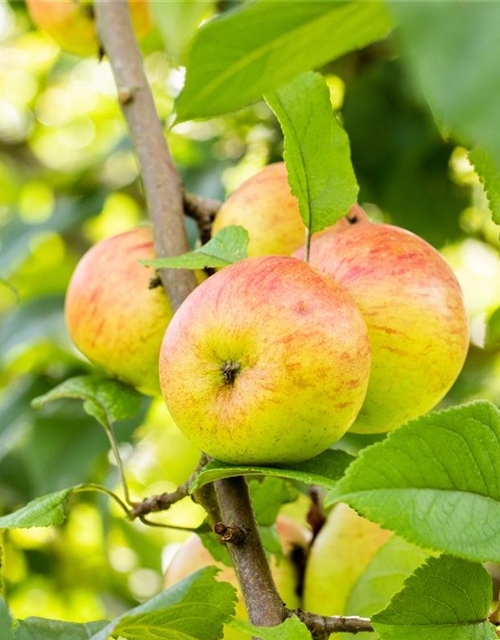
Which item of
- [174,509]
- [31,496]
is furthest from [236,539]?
[174,509]

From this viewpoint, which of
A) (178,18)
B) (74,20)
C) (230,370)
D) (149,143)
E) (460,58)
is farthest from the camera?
(74,20)

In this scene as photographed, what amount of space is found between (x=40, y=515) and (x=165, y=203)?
0.35 meters

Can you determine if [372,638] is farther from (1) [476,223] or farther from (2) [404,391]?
(1) [476,223]

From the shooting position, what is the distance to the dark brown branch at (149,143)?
0.91 metres

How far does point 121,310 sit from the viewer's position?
971mm

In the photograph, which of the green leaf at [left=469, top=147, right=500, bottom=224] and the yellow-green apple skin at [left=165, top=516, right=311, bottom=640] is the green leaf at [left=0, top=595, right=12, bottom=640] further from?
the green leaf at [left=469, top=147, right=500, bottom=224]

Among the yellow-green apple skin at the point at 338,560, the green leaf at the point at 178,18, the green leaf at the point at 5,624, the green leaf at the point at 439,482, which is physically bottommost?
the yellow-green apple skin at the point at 338,560

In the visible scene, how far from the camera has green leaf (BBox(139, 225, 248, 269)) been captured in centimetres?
74

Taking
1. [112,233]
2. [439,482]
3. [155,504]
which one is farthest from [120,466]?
[112,233]

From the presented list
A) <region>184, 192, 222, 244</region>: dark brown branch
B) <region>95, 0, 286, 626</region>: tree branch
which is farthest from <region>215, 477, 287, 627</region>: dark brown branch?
<region>184, 192, 222, 244</region>: dark brown branch

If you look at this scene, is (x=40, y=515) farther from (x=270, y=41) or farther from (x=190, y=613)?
(x=270, y=41)

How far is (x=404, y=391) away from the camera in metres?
0.80

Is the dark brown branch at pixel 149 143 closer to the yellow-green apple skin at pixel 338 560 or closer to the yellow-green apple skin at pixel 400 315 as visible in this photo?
the yellow-green apple skin at pixel 400 315

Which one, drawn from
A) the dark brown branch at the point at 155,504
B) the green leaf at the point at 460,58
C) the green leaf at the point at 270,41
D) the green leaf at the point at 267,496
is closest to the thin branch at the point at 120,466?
the dark brown branch at the point at 155,504
